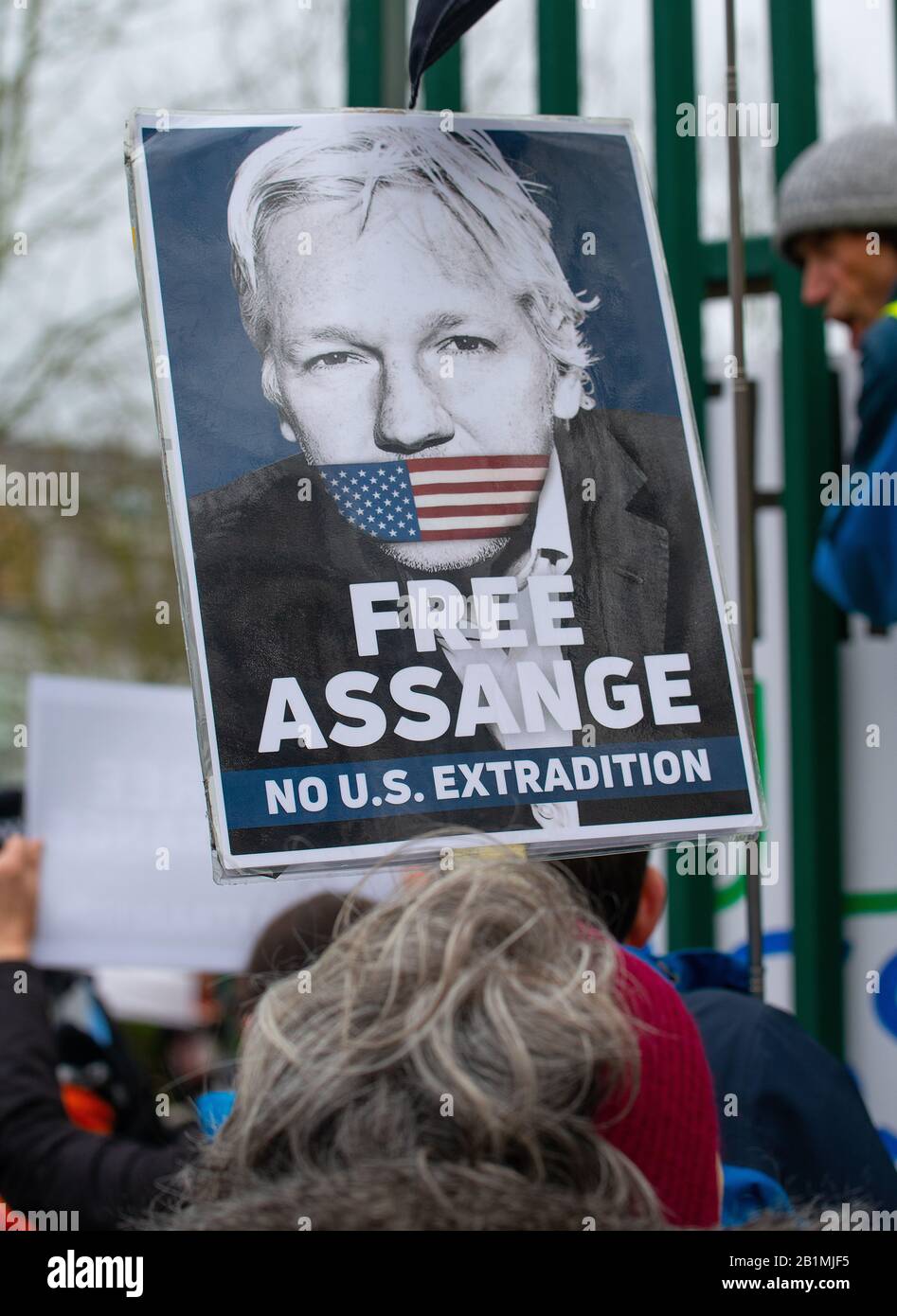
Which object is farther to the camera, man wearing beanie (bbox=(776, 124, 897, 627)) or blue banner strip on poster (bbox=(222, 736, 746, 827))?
→ man wearing beanie (bbox=(776, 124, 897, 627))

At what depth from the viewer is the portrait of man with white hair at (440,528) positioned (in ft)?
4.24

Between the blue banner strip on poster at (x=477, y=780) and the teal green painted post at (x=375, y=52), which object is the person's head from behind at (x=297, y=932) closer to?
the blue banner strip on poster at (x=477, y=780)

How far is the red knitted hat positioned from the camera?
1.02 metres

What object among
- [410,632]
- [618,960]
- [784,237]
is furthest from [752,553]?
[784,237]

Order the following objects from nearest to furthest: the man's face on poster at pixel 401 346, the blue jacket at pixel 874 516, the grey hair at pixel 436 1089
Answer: the grey hair at pixel 436 1089 → the man's face on poster at pixel 401 346 → the blue jacket at pixel 874 516

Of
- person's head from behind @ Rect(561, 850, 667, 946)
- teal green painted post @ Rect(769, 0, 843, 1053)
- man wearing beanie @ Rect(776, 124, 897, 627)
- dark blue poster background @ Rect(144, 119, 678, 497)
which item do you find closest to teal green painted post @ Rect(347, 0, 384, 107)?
teal green painted post @ Rect(769, 0, 843, 1053)

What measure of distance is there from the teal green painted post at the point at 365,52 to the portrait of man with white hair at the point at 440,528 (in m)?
1.51

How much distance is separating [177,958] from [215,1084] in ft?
3.93

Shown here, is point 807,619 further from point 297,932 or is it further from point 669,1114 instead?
point 669,1114

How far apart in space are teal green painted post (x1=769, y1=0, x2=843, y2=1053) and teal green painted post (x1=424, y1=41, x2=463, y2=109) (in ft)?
1.99

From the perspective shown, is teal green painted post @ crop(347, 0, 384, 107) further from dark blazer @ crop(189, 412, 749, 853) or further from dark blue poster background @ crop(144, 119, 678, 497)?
dark blazer @ crop(189, 412, 749, 853)

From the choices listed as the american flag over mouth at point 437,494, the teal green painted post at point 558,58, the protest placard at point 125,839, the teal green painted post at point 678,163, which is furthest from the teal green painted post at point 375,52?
the american flag over mouth at point 437,494

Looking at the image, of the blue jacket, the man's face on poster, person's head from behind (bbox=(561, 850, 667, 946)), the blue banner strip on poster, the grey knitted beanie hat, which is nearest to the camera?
the blue banner strip on poster

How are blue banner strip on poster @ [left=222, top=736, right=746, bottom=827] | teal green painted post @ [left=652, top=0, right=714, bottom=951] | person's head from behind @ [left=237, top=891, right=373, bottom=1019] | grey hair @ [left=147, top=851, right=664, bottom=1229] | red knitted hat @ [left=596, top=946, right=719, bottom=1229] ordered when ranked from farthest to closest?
teal green painted post @ [left=652, top=0, right=714, bottom=951], person's head from behind @ [left=237, top=891, right=373, bottom=1019], blue banner strip on poster @ [left=222, top=736, right=746, bottom=827], red knitted hat @ [left=596, top=946, right=719, bottom=1229], grey hair @ [left=147, top=851, right=664, bottom=1229]
